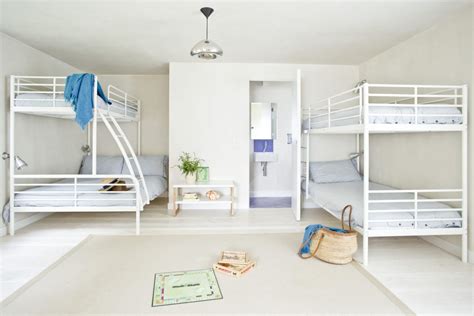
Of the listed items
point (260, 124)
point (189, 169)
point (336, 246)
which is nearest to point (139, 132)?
point (189, 169)

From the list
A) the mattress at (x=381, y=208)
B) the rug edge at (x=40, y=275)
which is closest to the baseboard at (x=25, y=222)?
the rug edge at (x=40, y=275)

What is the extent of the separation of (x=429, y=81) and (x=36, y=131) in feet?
16.8

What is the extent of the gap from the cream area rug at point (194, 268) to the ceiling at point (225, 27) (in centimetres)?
243

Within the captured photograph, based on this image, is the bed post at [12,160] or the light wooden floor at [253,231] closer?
the light wooden floor at [253,231]

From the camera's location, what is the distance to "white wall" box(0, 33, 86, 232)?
11.7 ft

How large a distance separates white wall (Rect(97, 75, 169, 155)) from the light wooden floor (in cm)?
135

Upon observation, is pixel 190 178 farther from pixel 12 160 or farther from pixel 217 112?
pixel 12 160

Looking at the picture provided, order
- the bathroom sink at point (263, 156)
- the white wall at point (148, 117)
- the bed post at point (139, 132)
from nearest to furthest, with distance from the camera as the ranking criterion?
the bed post at point (139, 132) < the white wall at point (148, 117) < the bathroom sink at point (263, 156)

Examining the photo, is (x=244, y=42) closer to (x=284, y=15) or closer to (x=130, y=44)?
(x=284, y=15)

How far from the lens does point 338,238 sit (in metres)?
2.71

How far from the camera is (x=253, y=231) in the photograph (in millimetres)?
3766

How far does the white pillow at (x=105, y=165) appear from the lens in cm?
516

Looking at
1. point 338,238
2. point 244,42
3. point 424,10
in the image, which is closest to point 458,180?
point 338,238

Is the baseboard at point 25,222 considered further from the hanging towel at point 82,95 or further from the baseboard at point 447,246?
the baseboard at point 447,246
